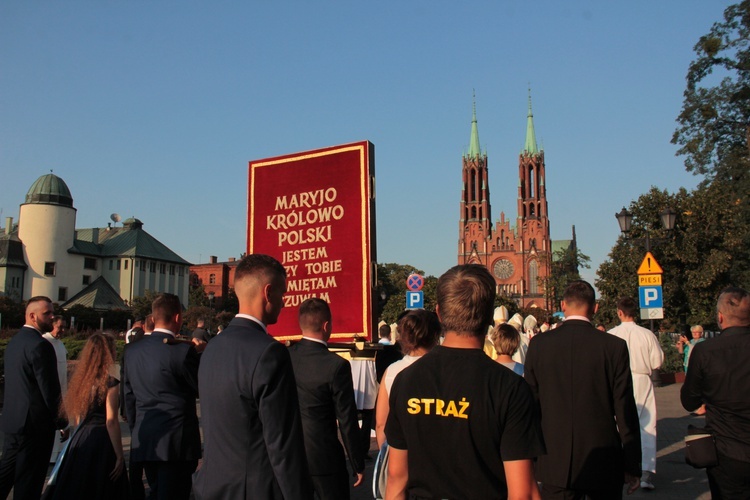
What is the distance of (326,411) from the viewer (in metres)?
4.90

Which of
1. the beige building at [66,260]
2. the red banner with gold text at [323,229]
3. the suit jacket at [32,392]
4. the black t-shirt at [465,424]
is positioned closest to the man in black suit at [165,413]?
the suit jacket at [32,392]

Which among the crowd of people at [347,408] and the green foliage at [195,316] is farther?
the green foliage at [195,316]

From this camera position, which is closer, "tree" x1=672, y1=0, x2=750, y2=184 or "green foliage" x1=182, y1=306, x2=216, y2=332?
"tree" x1=672, y1=0, x2=750, y2=184

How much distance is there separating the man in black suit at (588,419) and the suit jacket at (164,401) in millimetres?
2543

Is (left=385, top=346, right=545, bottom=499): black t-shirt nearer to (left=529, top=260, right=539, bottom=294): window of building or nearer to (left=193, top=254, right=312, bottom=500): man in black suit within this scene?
(left=193, top=254, right=312, bottom=500): man in black suit

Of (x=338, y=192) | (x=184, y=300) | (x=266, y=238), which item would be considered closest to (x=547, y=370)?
(x=338, y=192)

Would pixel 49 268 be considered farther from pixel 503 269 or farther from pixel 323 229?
pixel 323 229

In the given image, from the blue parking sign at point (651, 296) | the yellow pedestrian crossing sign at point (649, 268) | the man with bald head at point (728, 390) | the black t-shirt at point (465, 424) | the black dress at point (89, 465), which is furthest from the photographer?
the yellow pedestrian crossing sign at point (649, 268)

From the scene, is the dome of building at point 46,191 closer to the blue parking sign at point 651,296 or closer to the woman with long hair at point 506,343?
the blue parking sign at point 651,296

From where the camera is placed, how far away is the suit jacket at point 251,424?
3084 mm

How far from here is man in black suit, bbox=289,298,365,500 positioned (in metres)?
4.82

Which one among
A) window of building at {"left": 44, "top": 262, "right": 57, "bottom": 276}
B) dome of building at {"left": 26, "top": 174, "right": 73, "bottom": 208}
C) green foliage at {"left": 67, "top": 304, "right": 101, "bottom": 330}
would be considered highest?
dome of building at {"left": 26, "top": 174, "right": 73, "bottom": 208}

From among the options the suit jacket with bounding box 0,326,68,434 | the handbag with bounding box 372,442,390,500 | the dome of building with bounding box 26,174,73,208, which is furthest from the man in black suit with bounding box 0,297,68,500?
the dome of building with bounding box 26,174,73,208

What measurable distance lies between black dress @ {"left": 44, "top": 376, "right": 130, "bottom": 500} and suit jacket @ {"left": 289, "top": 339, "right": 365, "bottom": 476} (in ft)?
5.13
